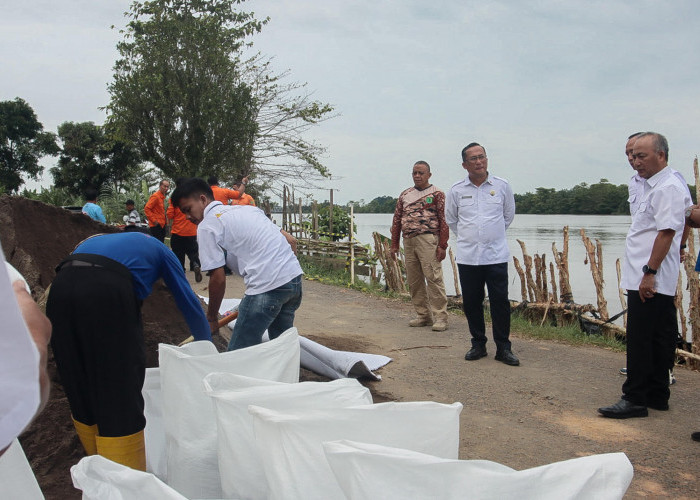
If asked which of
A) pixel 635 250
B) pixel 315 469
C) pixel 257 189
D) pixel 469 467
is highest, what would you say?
pixel 257 189

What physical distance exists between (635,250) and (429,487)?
279cm

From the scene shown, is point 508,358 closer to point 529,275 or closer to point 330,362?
point 330,362

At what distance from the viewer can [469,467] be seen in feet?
4.64

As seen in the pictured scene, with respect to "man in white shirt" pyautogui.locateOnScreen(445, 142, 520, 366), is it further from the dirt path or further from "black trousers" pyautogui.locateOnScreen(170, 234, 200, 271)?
"black trousers" pyautogui.locateOnScreen(170, 234, 200, 271)

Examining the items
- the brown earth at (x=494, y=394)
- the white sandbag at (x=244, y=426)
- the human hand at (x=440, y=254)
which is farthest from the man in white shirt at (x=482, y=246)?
the white sandbag at (x=244, y=426)

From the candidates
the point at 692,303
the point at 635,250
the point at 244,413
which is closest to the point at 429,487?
the point at 244,413

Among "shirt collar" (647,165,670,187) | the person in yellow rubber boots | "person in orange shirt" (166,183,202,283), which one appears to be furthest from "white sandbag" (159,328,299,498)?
"person in orange shirt" (166,183,202,283)

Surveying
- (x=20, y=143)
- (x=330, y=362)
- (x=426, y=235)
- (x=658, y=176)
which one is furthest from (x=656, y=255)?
(x=20, y=143)

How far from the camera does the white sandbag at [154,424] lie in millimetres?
2861

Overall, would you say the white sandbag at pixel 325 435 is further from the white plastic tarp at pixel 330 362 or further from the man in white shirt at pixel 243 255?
the white plastic tarp at pixel 330 362

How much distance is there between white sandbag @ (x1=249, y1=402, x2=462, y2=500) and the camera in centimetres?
168

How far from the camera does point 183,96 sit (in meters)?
17.0

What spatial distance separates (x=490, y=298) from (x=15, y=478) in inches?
156

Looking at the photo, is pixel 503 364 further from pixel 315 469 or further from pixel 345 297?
pixel 345 297
